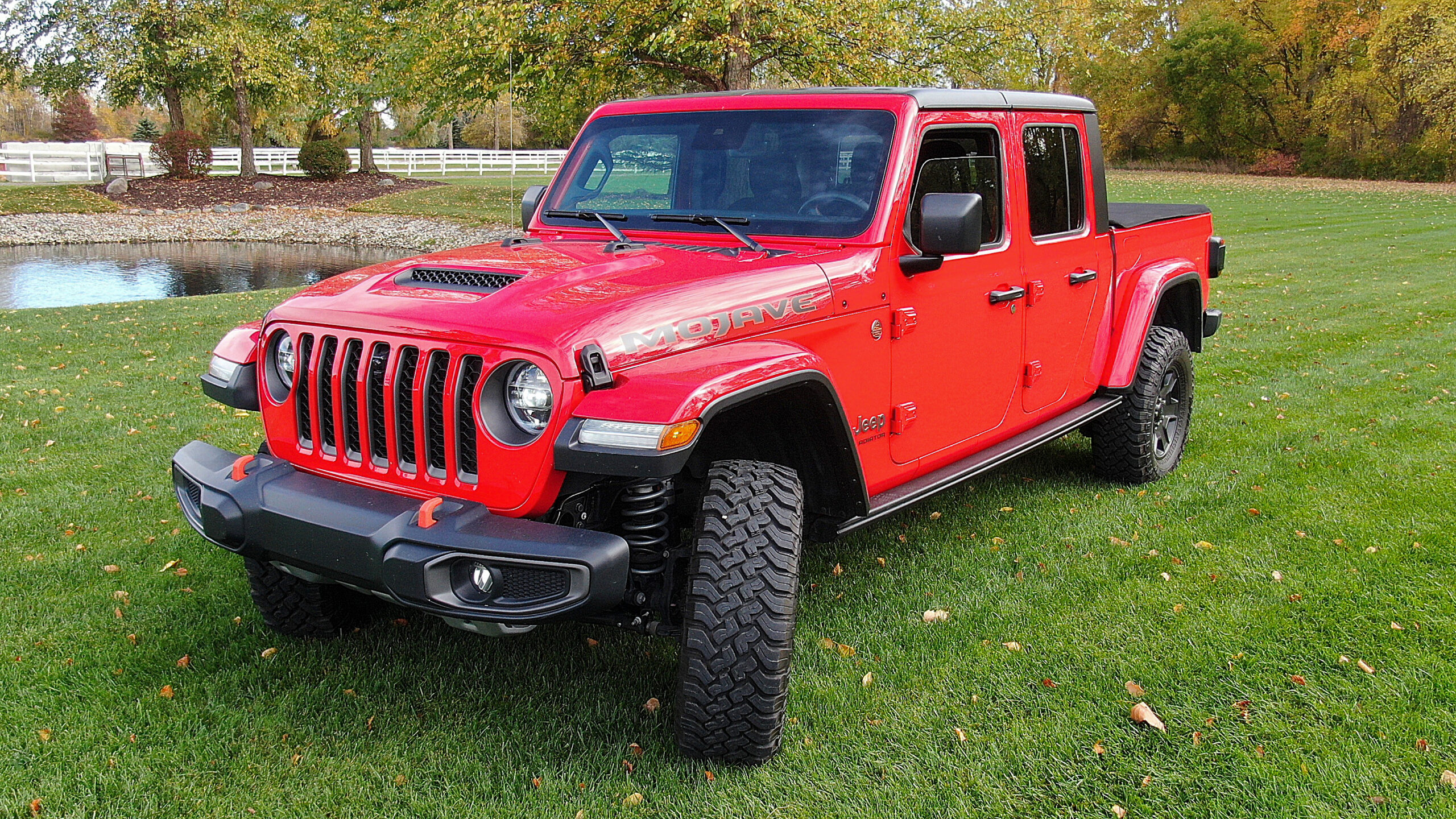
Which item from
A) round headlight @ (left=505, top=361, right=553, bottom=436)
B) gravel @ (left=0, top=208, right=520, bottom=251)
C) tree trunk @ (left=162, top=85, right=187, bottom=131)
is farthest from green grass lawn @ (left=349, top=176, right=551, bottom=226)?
round headlight @ (left=505, top=361, right=553, bottom=436)

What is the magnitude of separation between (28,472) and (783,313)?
4.64 m

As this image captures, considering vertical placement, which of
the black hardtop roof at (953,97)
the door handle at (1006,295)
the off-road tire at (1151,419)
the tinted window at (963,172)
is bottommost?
the off-road tire at (1151,419)

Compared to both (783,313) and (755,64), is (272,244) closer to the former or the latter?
(755,64)

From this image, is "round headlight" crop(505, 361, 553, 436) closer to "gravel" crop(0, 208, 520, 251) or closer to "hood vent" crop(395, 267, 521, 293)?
"hood vent" crop(395, 267, 521, 293)

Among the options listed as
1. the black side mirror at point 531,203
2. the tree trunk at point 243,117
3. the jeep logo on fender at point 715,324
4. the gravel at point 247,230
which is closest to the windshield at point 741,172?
the black side mirror at point 531,203

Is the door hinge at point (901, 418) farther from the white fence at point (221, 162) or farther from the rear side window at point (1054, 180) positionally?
the white fence at point (221, 162)

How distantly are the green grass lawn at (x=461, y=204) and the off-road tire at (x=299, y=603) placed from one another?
20.1m

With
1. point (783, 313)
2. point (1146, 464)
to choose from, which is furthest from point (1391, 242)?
point (783, 313)

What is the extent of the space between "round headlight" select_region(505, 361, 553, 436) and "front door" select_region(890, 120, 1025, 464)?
4.64 ft

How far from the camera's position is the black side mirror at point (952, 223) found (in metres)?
3.60

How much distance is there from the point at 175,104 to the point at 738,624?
37467 millimetres

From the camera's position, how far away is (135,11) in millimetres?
31203

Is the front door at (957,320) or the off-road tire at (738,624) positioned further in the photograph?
the front door at (957,320)

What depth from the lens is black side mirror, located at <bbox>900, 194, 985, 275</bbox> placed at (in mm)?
3602
